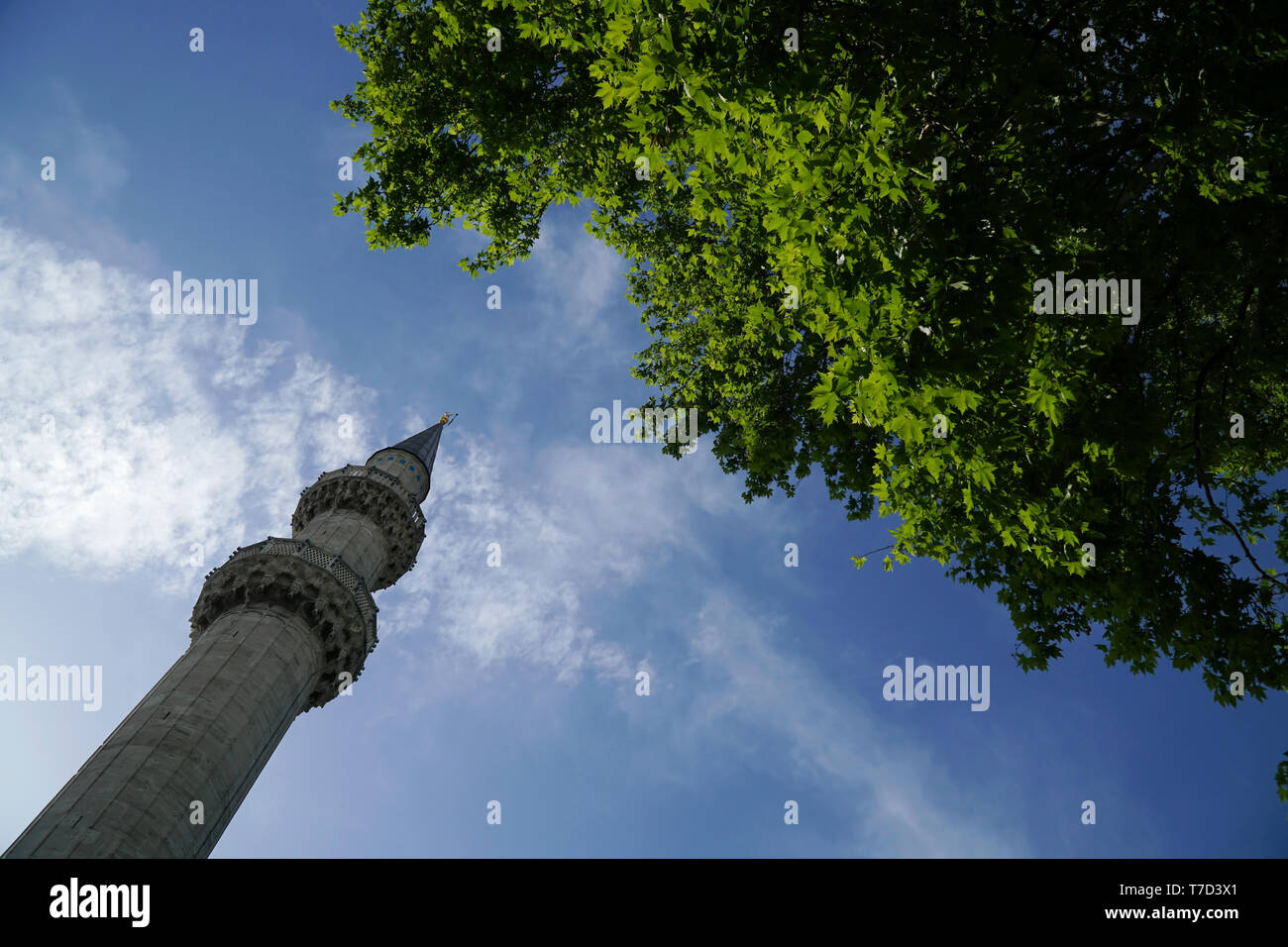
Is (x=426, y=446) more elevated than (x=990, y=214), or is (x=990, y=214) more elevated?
(x=426, y=446)

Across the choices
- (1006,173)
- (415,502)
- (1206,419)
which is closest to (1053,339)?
(1006,173)

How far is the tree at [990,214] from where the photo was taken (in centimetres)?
629

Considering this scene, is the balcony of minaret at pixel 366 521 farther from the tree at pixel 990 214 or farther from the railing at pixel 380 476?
the tree at pixel 990 214

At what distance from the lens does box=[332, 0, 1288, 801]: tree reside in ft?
20.6

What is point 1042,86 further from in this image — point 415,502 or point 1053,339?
point 415,502

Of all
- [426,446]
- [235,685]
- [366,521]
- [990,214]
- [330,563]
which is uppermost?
[426,446]

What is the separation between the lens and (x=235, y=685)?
61.6 feet

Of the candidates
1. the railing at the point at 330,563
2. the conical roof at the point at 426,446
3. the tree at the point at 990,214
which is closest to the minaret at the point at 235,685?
the railing at the point at 330,563

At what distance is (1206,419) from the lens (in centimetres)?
1075

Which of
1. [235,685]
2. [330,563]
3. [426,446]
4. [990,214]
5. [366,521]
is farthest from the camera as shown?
[426,446]

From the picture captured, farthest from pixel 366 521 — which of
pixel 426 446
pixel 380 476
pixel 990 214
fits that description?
Answer: pixel 990 214

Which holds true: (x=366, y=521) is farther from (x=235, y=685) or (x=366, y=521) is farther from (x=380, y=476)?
(x=235, y=685)

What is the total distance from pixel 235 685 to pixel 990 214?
21.8 m
